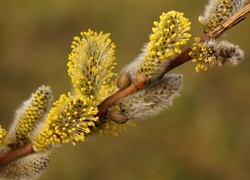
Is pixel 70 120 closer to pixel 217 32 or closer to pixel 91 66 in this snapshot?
pixel 91 66

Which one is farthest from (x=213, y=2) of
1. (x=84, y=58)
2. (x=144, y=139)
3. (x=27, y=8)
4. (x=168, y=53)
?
(x=27, y=8)

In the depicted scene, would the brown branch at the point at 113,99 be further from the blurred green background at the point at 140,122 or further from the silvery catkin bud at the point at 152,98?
the blurred green background at the point at 140,122

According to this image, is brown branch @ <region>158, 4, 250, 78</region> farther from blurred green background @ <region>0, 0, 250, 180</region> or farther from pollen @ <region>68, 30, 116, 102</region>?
blurred green background @ <region>0, 0, 250, 180</region>

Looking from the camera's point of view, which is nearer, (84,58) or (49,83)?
(84,58)

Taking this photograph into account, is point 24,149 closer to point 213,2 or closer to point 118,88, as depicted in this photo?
point 118,88

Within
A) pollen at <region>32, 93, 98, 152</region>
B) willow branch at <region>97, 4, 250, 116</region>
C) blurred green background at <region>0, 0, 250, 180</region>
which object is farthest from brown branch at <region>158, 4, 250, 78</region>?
blurred green background at <region>0, 0, 250, 180</region>
